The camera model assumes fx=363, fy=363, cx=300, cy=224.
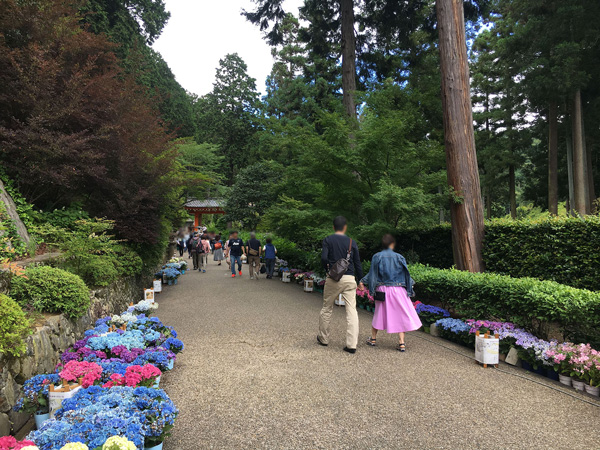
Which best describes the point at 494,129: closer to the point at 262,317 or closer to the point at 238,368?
the point at 262,317

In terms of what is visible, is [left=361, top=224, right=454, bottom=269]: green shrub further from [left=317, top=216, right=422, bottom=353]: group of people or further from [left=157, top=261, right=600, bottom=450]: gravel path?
[left=157, top=261, right=600, bottom=450]: gravel path

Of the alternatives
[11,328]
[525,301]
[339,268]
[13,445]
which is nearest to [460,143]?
[525,301]

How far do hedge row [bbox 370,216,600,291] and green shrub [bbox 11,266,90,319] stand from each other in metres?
7.26

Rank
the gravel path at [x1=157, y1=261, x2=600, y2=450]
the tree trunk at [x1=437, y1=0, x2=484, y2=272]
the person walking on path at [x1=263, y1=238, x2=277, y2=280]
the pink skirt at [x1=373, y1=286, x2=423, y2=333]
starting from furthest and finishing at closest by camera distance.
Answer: the person walking on path at [x1=263, y1=238, x2=277, y2=280], the tree trunk at [x1=437, y1=0, x2=484, y2=272], the pink skirt at [x1=373, y1=286, x2=423, y2=333], the gravel path at [x1=157, y1=261, x2=600, y2=450]

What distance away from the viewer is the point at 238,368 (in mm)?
4285

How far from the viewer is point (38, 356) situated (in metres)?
3.30

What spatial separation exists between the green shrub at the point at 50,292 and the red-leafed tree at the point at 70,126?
8.86 ft

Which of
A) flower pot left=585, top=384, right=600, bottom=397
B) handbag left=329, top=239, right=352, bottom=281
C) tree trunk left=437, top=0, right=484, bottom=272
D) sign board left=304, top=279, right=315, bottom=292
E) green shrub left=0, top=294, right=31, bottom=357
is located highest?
tree trunk left=437, top=0, right=484, bottom=272

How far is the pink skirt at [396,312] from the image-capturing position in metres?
4.93

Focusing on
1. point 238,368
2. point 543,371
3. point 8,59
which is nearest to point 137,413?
point 238,368

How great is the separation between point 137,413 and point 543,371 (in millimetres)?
4367

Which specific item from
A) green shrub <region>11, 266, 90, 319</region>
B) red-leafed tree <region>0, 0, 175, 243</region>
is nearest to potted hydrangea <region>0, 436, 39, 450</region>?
green shrub <region>11, 266, 90, 319</region>

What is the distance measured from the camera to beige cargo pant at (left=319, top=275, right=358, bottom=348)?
4.82m

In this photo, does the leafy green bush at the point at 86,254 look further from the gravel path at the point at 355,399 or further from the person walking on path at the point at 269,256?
the person walking on path at the point at 269,256
